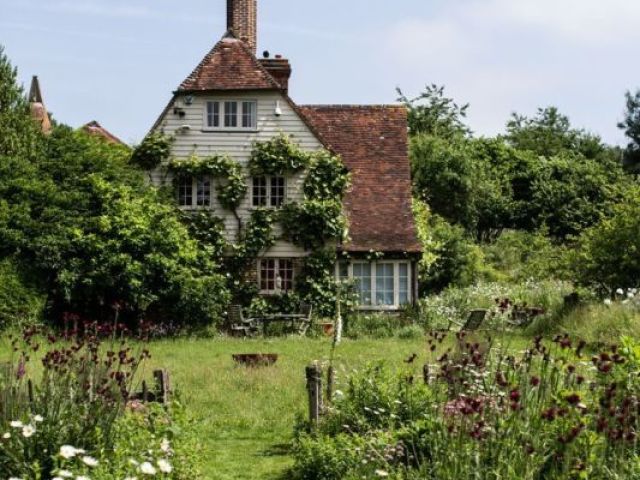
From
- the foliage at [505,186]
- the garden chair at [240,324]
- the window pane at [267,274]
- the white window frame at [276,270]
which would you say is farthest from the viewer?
the foliage at [505,186]

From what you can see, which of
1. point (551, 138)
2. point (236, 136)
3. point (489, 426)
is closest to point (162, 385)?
point (489, 426)

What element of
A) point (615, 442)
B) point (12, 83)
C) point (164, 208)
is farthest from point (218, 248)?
point (615, 442)

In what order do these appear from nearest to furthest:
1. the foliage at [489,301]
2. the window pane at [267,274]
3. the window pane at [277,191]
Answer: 1. the foliage at [489,301]
2. the window pane at [267,274]
3. the window pane at [277,191]

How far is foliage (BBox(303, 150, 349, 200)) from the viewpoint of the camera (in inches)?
1124

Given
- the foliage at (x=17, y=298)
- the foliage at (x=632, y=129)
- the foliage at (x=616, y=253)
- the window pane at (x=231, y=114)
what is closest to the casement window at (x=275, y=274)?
the window pane at (x=231, y=114)

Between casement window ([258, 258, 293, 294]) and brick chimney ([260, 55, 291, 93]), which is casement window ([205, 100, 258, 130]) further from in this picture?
casement window ([258, 258, 293, 294])

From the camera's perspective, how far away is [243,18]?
3078 cm

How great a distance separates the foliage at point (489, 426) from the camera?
7.25 m

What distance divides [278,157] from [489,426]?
70.0 ft

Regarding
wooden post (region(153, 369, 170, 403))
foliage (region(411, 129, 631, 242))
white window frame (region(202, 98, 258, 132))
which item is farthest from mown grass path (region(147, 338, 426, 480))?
foliage (region(411, 129, 631, 242))

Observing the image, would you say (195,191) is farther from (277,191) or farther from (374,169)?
(374,169)

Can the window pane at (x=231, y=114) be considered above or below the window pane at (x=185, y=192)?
above

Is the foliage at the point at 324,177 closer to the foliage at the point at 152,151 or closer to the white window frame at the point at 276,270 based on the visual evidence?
the white window frame at the point at 276,270

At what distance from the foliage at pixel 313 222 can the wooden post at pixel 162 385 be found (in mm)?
16403
